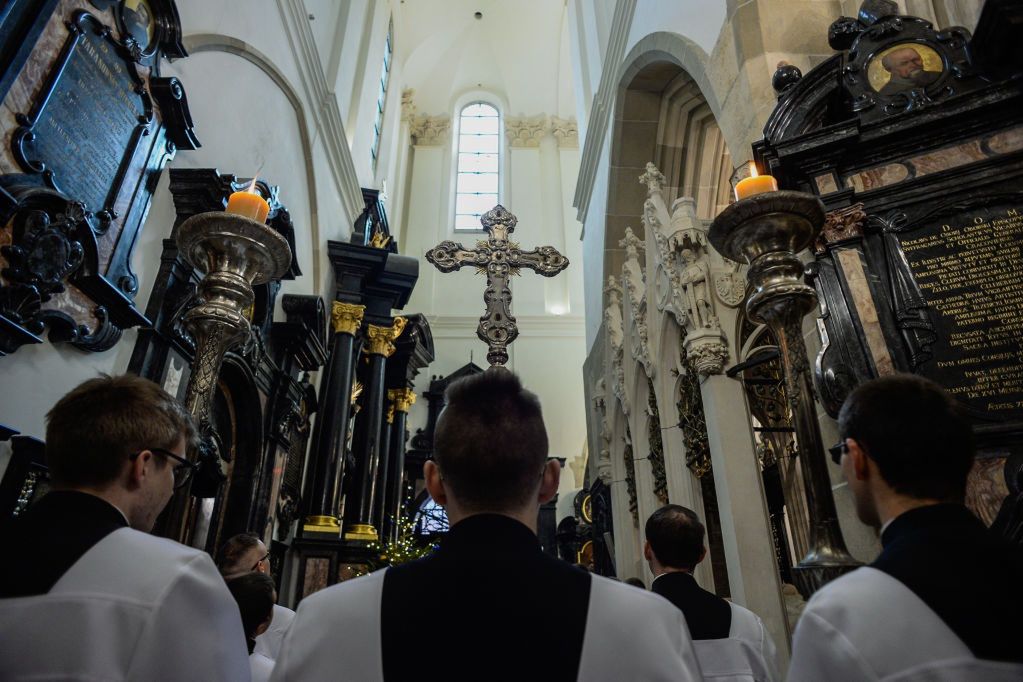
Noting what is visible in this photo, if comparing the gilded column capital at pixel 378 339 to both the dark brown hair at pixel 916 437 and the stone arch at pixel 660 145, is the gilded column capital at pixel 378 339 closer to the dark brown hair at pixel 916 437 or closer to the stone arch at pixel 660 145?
Answer: the stone arch at pixel 660 145

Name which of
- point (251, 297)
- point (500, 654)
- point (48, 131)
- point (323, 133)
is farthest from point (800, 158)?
point (323, 133)

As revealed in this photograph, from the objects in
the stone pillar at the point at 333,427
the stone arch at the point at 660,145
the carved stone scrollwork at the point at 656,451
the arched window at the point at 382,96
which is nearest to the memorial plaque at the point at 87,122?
the carved stone scrollwork at the point at 656,451

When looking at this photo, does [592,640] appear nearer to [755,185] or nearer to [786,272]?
[786,272]

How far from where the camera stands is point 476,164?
68.7ft

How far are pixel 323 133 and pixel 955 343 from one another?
8644 mm

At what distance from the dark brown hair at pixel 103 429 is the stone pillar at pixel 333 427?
7410 millimetres

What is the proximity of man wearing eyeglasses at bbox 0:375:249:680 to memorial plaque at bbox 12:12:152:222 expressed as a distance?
2420 mm

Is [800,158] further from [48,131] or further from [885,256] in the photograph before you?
[48,131]

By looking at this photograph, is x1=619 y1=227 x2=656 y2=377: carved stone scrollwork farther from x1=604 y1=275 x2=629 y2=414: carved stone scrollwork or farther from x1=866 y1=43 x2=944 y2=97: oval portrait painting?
x1=866 y1=43 x2=944 y2=97: oval portrait painting

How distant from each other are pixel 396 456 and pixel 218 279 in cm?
1069

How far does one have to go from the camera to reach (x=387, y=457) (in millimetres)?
11867

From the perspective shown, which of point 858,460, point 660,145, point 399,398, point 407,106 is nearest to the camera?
point 858,460

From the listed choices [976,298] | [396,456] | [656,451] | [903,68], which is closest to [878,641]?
[976,298]

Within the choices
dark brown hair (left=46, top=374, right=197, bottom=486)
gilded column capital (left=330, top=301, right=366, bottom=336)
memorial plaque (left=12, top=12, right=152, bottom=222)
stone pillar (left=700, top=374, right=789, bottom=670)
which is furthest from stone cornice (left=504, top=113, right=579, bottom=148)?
dark brown hair (left=46, top=374, right=197, bottom=486)
